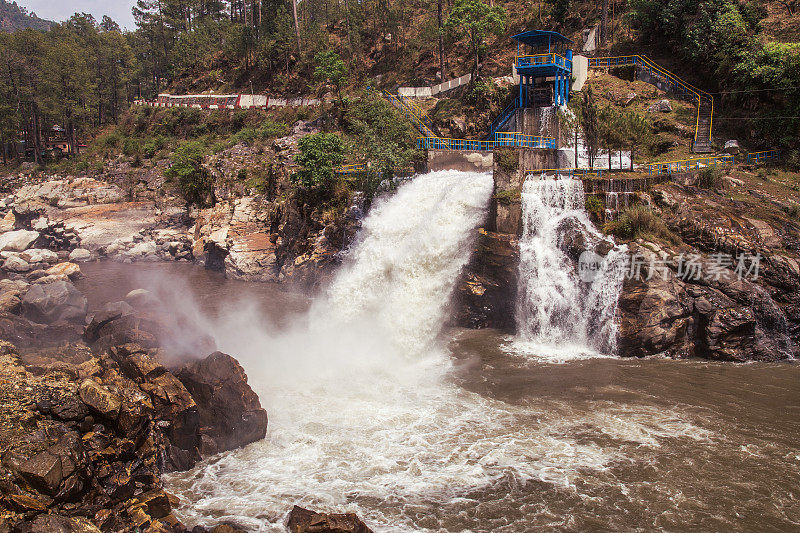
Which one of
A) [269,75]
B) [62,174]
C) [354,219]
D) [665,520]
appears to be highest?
[269,75]

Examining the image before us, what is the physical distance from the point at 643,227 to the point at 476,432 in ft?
39.0

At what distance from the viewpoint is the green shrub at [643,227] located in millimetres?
20141

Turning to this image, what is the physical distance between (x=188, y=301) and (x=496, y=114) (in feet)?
81.1

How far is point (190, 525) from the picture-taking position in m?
10.2

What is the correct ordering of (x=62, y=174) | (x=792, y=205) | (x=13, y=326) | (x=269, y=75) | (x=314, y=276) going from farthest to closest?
1. (x=269, y=75)
2. (x=62, y=174)
3. (x=314, y=276)
4. (x=792, y=205)
5. (x=13, y=326)

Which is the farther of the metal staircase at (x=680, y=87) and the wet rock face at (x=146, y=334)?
the metal staircase at (x=680, y=87)

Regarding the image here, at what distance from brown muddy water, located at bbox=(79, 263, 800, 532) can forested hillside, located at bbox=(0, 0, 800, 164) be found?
1902 centimetres

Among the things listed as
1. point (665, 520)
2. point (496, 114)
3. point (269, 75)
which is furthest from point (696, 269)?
point (269, 75)

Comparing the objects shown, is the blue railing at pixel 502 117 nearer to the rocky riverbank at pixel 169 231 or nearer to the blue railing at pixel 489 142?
the blue railing at pixel 489 142

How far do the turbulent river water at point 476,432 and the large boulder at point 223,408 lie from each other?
1.32 ft

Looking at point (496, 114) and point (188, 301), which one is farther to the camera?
point (496, 114)

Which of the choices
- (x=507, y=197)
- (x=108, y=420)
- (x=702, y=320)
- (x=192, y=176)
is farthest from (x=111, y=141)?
(x=702, y=320)

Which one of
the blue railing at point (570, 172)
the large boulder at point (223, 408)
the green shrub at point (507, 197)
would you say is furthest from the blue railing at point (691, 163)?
the large boulder at point (223, 408)

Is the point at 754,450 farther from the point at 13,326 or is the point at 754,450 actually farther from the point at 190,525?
the point at 13,326
